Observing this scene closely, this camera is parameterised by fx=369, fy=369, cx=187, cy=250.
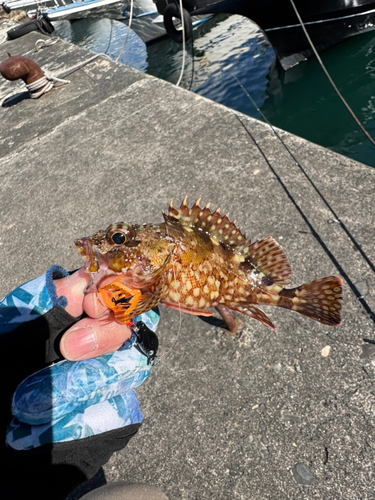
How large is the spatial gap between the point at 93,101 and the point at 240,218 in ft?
13.5

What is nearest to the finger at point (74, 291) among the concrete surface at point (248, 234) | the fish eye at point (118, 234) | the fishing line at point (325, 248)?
the fish eye at point (118, 234)

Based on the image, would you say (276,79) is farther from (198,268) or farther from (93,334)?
(93,334)

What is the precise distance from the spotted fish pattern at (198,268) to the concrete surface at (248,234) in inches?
18.5

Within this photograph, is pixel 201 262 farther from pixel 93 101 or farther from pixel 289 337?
pixel 93 101

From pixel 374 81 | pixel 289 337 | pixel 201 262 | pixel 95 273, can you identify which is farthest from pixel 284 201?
pixel 374 81

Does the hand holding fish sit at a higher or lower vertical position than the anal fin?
higher

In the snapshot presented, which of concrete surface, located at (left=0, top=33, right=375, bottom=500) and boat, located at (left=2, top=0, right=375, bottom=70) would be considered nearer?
concrete surface, located at (left=0, top=33, right=375, bottom=500)

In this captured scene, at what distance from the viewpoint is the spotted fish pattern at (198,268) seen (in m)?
2.12

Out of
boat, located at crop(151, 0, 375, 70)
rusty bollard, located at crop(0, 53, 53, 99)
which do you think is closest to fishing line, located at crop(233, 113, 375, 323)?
rusty bollard, located at crop(0, 53, 53, 99)

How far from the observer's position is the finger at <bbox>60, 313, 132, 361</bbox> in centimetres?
212

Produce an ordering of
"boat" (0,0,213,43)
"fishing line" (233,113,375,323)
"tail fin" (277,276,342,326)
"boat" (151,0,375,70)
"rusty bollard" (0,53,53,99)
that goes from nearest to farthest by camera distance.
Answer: "tail fin" (277,276,342,326) < "fishing line" (233,113,375,323) < "rusty bollard" (0,53,53,99) < "boat" (151,0,375,70) < "boat" (0,0,213,43)

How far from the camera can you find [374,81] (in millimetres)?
9086

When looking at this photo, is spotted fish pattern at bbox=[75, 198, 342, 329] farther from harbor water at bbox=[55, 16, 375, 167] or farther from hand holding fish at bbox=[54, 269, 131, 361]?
harbor water at bbox=[55, 16, 375, 167]

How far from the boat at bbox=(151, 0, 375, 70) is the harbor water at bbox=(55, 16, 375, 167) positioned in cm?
32
